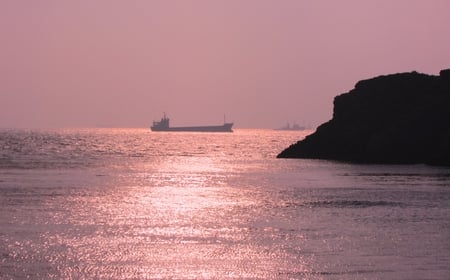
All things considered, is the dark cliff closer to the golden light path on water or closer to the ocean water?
the ocean water

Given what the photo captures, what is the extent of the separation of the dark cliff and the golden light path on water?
45044mm

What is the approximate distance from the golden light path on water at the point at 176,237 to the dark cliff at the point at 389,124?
4504cm

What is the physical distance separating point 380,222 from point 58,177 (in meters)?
36.3

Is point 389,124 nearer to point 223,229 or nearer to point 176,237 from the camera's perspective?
point 223,229

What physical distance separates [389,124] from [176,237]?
73969mm

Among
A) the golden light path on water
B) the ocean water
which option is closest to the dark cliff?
the ocean water

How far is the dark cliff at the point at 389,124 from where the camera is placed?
9412 cm

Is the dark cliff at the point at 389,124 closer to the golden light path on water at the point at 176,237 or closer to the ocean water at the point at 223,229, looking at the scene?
the ocean water at the point at 223,229

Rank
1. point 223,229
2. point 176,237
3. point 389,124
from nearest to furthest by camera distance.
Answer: point 176,237
point 223,229
point 389,124

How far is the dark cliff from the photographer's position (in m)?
94.1

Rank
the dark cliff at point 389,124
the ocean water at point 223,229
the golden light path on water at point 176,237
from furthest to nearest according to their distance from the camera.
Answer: the dark cliff at point 389,124 → the ocean water at point 223,229 → the golden light path on water at point 176,237

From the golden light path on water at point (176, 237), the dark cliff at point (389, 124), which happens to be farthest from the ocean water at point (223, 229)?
the dark cliff at point (389, 124)

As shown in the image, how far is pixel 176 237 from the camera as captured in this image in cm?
3075

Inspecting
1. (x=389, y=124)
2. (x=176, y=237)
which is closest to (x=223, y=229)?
(x=176, y=237)
